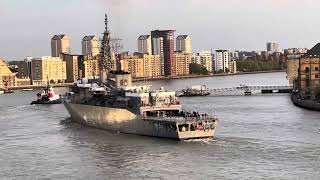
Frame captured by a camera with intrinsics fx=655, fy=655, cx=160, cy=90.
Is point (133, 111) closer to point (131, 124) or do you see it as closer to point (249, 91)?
point (131, 124)

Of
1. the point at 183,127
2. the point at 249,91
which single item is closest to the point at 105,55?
the point at 183,127

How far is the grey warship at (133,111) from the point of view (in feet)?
82.1

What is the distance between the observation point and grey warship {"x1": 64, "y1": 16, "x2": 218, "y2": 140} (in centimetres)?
2503

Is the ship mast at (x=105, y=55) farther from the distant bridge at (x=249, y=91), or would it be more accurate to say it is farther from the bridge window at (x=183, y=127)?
the distant bridge at (x=249, y=91)

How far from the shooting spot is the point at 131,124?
27.7 m

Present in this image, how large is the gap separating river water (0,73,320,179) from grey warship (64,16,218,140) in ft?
1.52

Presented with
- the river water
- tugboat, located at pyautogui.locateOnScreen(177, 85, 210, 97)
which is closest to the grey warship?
the river water

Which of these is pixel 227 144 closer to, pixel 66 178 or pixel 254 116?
pixel 66 178

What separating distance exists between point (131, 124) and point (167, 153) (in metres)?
5.56

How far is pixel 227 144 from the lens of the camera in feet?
78.5

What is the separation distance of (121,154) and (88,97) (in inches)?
482

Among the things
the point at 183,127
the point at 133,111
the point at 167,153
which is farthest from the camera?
the point at 133,111

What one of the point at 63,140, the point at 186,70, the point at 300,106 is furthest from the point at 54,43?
the point at 63,140

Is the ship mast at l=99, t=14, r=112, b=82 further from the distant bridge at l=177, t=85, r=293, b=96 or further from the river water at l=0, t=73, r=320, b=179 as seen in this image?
the distant bridge at l=177, t=85, r=293, b=96
